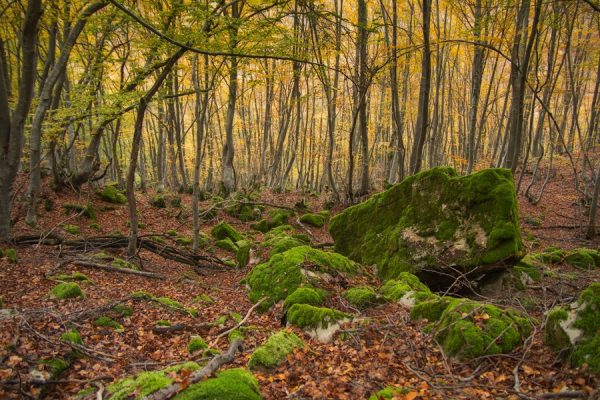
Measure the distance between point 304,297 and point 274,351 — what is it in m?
1.71

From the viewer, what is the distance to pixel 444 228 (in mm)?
7398

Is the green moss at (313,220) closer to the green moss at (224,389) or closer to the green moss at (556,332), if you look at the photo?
the green moss at (556,332)

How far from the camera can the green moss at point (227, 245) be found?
453 inches

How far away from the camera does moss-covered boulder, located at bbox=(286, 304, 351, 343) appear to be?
468 centimetres

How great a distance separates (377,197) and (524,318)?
510cm

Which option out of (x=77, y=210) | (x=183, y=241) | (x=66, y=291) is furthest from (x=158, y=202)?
(x=66, y=291)

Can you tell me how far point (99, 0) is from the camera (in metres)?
8.85

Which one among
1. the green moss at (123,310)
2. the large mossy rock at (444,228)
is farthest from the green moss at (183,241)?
the green moss at (123,310)

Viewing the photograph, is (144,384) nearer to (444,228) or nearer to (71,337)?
(71,337)

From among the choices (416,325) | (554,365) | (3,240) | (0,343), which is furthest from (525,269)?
(3,240)

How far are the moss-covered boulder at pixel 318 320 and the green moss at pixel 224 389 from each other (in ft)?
5.51

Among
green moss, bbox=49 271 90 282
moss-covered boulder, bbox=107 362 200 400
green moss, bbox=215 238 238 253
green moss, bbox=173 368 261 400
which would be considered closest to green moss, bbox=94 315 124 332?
moss-covered boulder, bbox=107 362 200 400

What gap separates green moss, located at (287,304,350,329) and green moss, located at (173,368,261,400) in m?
1.78

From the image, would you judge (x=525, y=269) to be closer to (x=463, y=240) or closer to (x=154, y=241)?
(x=463, y=240)
